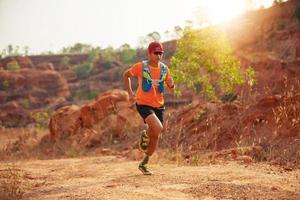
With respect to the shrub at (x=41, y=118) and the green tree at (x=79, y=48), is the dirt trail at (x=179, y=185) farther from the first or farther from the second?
the green tree at (x=79, y=48)

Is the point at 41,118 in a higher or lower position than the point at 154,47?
lower

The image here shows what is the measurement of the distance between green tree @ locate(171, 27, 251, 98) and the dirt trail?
26.1ft

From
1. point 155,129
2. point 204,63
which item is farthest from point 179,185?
point 204,63

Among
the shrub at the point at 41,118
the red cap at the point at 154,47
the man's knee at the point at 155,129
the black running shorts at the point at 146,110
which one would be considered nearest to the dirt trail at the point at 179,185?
the man's knee at the point at 155,129

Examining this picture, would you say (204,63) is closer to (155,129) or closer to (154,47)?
(154,47)

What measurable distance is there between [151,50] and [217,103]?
8700mm

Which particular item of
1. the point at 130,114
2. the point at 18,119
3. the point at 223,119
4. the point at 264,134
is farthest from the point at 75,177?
the point at 18,119

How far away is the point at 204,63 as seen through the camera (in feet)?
49.1

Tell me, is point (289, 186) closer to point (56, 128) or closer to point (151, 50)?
point (151, 50)

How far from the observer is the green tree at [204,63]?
556 inches

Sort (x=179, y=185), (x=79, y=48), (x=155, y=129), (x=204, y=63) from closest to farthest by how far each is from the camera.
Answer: (x=179, y=185) < (x=155, y=129) < (x=204, y=63) < (x=79, y=48)

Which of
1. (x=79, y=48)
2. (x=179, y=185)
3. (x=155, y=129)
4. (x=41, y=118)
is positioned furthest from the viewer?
(x=79, y=48)

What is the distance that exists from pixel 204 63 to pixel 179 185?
1049 cm

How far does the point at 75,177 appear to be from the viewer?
243 inches
